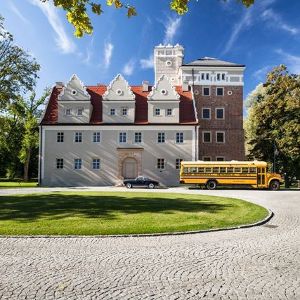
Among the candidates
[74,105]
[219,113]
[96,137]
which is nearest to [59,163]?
[96,137]

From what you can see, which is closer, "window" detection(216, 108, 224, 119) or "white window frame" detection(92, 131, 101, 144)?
"white window frame" detection(92, 131, 101, 144)

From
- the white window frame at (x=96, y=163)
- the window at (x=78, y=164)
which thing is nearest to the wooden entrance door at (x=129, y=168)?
the white window frame at (x=96, y=163)

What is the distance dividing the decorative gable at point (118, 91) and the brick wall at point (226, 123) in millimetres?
10273

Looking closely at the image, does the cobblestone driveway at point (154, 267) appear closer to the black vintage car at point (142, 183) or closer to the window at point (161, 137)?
the black vintage car at point (142, 183)

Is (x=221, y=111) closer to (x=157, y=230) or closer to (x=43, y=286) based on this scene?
(x=157, y=230)

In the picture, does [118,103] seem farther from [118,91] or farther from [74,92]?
[74,92]

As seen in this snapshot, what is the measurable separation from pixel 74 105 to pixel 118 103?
5.33 meters

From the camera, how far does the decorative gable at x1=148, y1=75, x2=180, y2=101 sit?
43344 millimetres

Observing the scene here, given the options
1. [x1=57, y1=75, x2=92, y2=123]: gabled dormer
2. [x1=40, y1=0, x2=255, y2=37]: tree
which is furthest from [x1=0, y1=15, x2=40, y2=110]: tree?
[x1=40, y1=0, x2=255, y2=37]: tree

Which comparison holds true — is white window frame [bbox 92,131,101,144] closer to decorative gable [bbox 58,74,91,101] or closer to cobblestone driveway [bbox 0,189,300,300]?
decorative gable [bbox 58,74,91,101]

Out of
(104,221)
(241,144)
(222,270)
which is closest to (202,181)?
(241,144)

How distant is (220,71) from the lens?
4866 cm

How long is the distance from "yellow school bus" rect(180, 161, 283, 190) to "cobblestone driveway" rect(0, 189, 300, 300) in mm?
23398

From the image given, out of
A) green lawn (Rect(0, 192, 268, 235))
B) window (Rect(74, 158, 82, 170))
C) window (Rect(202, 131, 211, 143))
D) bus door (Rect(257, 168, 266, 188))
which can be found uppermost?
window (Rect(202, 131, 211, 143))
